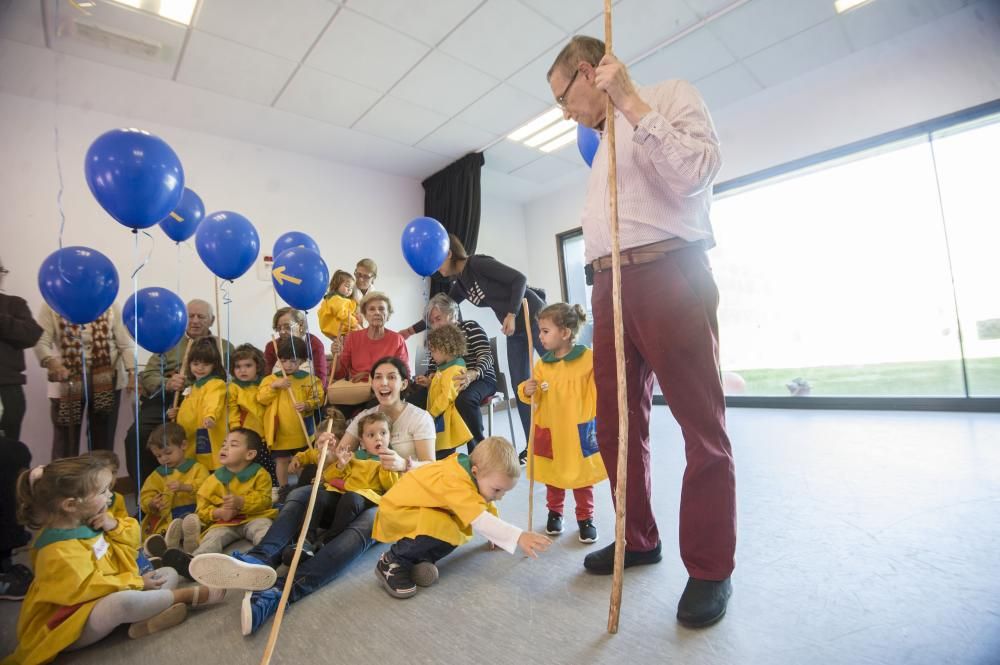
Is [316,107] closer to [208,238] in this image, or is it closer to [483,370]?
[208,238]

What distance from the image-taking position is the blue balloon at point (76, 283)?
184cm

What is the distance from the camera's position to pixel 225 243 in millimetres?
2342

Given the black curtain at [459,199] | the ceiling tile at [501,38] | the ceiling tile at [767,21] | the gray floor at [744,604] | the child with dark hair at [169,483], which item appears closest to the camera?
the gray floor at [744,604]

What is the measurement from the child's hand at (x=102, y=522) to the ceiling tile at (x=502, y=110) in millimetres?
3342

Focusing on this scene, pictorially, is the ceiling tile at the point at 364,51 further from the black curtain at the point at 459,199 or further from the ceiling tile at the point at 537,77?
the black curtain at the point at 459,199

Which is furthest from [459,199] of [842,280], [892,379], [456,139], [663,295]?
[892,379]

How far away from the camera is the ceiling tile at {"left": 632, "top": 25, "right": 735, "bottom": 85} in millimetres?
3133

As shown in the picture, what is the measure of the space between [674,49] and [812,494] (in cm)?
291

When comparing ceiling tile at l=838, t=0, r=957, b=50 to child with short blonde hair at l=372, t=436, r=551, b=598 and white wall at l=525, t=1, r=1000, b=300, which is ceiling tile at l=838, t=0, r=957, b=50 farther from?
child with short blonde hair at l=372, t=436, r=551, b=598

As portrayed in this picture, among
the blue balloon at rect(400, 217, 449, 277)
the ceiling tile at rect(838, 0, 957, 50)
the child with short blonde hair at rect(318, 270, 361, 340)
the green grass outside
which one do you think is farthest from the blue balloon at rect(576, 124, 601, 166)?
the green grass outside

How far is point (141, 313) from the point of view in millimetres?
2250

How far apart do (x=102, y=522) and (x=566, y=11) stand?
3.18 metres

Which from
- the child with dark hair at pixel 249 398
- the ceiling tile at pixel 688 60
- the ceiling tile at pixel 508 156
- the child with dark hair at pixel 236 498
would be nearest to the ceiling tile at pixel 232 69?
the child with dark hair at pixel 249 398

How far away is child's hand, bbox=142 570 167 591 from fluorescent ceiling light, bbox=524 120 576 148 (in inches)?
159
